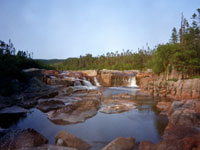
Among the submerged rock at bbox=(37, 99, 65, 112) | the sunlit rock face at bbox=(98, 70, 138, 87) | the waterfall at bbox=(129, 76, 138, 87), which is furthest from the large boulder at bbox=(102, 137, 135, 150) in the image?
the sunlit rock face at bbox=(98, 70, 138, 87)

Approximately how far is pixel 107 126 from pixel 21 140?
4557 mm

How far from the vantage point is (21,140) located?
19.5 feet

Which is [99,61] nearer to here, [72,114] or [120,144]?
[72,114]

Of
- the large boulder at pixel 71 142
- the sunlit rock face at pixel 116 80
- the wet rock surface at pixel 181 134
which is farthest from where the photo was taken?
the sunlit rock face at pixel 116 80

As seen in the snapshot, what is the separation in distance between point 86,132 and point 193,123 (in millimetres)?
5670

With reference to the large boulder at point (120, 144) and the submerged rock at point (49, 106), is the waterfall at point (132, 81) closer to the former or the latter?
the submerged rock at point (49, 106)

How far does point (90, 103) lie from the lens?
12.1 m

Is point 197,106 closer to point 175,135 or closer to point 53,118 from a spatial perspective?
point 175,135

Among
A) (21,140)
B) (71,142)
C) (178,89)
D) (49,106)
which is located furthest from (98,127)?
(178,89)

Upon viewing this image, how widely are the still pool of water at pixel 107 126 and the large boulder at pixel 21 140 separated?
81 cm

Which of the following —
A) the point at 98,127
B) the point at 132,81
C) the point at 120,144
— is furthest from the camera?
the point at 132,81

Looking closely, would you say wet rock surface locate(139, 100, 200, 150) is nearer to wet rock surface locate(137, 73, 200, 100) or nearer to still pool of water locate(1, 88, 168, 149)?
still pool of water locate(1, 88, 168, 149)

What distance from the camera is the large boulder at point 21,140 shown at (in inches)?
223

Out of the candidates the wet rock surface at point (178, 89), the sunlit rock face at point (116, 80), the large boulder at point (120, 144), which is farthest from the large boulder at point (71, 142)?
the sunlit rock face at point (116, 80)
